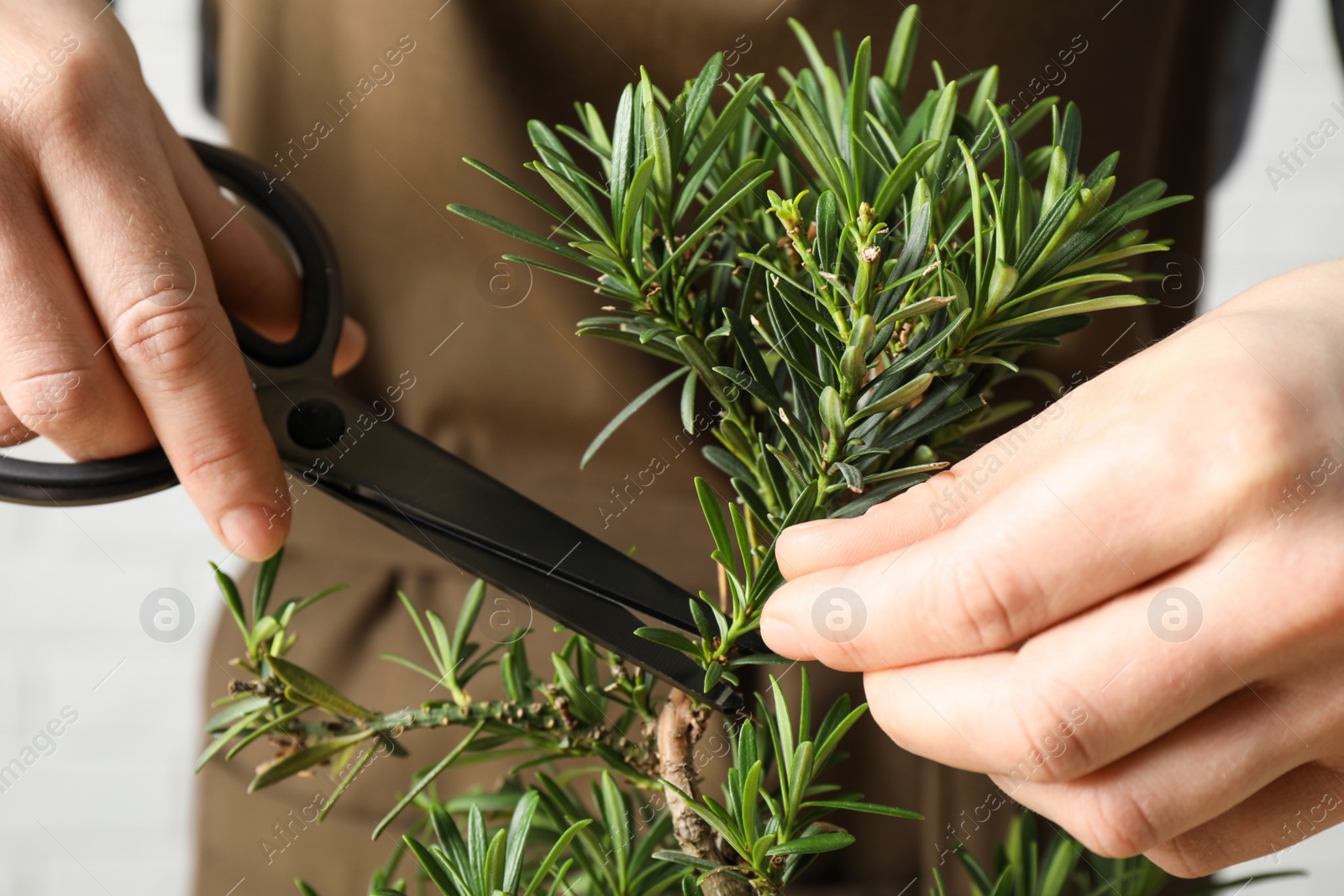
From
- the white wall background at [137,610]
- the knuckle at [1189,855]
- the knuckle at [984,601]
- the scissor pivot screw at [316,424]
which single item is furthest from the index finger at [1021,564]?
the white wall background at [137,610]

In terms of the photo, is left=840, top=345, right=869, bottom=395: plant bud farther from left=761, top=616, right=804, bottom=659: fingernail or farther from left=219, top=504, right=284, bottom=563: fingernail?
left=219, top=504, right=284, bottom=563: fingernail

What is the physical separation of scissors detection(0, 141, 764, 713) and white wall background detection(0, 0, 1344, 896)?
3.40 ft

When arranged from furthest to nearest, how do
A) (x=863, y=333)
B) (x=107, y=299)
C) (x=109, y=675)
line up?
1. (x=109, y=675)
2. (x=107, y=299)
3. (x=863, y=333)

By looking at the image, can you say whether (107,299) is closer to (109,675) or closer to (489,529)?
(489,529)

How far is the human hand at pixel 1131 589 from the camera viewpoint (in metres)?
0.32

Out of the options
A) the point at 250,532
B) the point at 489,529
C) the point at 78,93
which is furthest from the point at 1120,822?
the point at 78,93

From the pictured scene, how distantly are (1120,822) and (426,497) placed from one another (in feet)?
1.14

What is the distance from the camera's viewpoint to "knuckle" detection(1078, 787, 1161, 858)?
35cm

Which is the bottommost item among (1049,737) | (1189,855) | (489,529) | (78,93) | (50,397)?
(1189,855)

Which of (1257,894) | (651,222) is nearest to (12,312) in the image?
(651,222)

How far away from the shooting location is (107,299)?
0.43 m

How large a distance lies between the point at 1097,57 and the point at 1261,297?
411 mm

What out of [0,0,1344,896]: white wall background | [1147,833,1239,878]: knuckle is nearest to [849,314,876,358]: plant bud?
[1147,833,1239,878]: knuckle

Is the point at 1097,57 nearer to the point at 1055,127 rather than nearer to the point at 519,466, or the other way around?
the point at 1055,127
